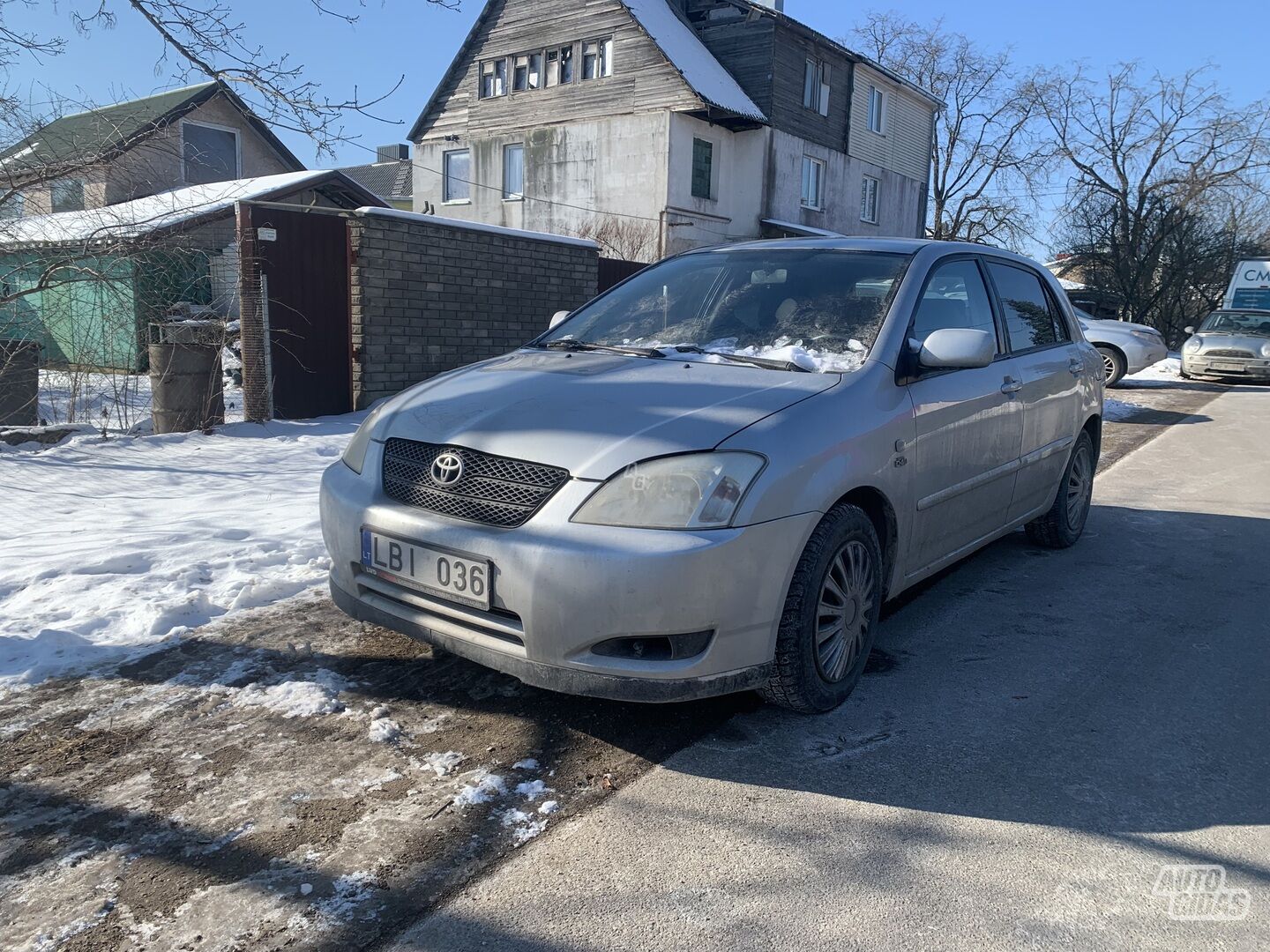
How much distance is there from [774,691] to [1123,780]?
1.12 m

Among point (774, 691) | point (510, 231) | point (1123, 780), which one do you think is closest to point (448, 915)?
point (774, 691)

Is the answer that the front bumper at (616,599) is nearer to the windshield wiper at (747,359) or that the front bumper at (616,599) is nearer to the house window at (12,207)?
the windshield wiper at (747,359)

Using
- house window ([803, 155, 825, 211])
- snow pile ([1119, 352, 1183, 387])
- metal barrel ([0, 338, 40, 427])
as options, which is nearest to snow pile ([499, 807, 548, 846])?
metal barrel ([0, 338, 40, 427])

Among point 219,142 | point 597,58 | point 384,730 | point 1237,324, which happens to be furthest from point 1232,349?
point 219,142

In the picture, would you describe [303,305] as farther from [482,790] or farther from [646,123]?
[646,123]

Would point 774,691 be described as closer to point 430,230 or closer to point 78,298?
point 78,298

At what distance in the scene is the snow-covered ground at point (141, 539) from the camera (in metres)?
3.86

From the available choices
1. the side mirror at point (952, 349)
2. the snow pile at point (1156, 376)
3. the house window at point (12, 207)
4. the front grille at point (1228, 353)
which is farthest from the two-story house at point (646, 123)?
the side mirror at point (952, 349)

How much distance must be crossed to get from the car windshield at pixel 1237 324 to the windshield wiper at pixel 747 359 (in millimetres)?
19639

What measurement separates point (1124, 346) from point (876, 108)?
18004mm

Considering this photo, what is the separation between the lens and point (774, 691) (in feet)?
10.2

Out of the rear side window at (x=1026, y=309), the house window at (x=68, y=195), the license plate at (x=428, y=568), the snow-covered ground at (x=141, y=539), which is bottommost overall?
the snow-covered ground at (x=141, y=539)

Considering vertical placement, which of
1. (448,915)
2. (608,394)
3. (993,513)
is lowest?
(448,915)

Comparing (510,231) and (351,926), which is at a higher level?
(510,231)
